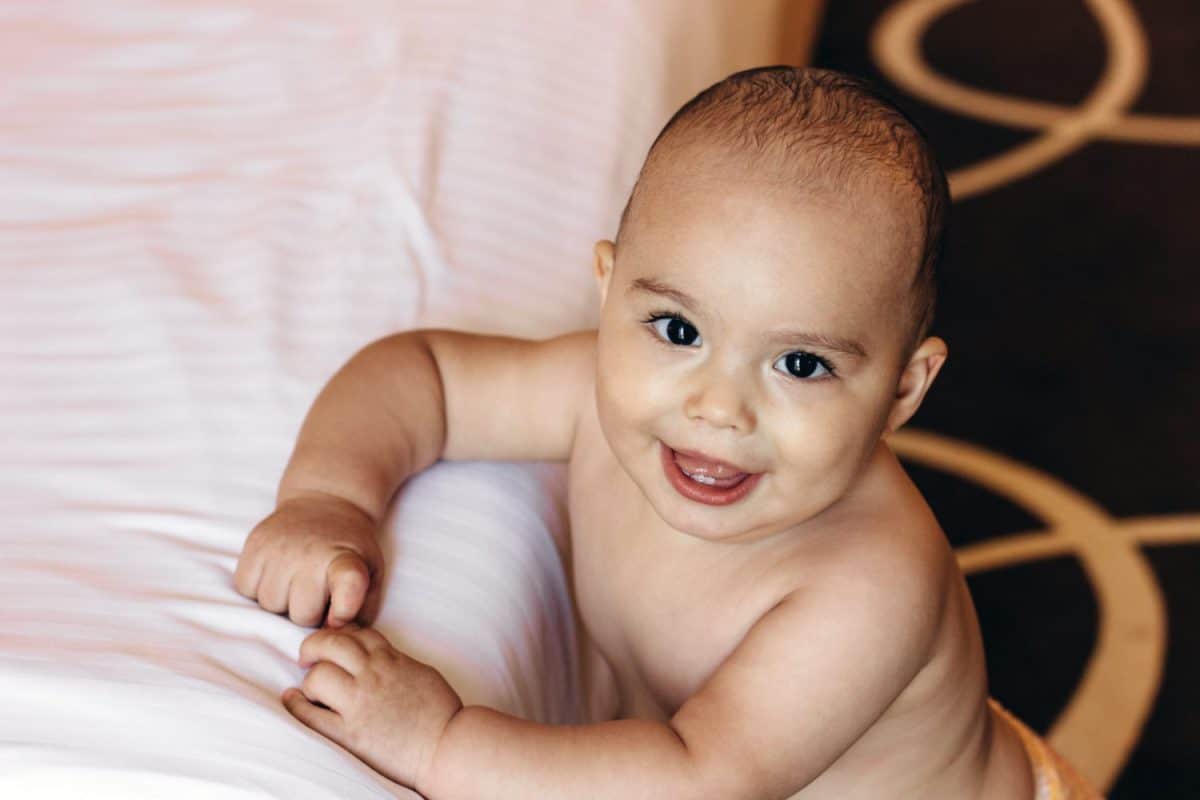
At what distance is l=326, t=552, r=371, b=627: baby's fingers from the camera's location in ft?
2.41

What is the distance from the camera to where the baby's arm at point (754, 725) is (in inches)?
28.2

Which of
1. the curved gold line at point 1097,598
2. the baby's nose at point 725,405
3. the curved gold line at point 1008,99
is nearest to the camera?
the baby's nose at point 725,405

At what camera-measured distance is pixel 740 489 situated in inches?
31.2

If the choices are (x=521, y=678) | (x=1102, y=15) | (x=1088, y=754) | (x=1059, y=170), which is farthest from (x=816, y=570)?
(x=1102, y=15)

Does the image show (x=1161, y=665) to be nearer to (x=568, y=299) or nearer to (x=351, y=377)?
(x=568, y=299)

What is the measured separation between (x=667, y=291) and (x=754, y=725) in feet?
0.76

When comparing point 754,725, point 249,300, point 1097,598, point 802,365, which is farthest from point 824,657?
point 1097,598

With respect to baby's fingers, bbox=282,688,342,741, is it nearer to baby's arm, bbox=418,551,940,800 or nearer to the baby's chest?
baby's arm, bbox=418,551,940,800

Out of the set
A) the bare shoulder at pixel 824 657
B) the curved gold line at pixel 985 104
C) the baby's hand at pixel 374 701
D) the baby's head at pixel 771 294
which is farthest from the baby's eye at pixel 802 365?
the curved gold line at pixel 985 104

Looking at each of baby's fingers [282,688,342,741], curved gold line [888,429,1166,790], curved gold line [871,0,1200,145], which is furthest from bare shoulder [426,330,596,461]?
curved gold line [871,0,1200,145]

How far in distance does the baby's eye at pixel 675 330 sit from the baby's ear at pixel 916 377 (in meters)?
0.13

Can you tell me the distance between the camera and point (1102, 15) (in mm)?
2768

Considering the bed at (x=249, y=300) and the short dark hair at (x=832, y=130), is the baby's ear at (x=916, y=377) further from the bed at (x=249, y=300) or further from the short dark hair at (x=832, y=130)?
the bed at (x=249, y=300)

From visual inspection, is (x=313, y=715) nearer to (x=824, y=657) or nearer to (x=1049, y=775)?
(x=824, y=657)
